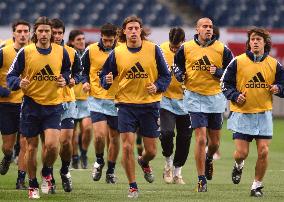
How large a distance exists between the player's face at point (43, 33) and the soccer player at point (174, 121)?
10.3 ft

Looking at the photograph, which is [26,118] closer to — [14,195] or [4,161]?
[14,195]

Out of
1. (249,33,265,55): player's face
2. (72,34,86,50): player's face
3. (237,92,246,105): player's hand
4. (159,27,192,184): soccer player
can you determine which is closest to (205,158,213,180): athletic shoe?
(159,27,192,184): soccer player

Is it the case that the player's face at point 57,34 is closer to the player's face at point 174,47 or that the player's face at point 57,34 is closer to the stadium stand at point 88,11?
the player's face at point 174,47

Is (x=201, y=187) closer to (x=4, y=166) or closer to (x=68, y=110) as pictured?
(x=68, y=110)

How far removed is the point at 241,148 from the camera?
46.8ft

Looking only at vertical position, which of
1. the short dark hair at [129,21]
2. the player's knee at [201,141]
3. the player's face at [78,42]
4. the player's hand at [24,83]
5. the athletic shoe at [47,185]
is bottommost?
the athletic shoe at [47,185]

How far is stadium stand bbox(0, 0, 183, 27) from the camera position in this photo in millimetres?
33938

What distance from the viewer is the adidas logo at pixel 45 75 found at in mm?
13586

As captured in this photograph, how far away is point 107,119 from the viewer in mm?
16594

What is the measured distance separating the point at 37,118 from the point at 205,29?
2.85 meters

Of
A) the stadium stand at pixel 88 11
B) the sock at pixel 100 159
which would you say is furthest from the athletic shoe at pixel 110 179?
the stadium stand at pixel 88 11

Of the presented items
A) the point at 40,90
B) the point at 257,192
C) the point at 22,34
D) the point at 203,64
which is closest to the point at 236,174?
the point at 257,192

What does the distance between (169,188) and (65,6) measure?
65.1 feet

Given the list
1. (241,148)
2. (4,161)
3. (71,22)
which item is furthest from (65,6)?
(241,148)
